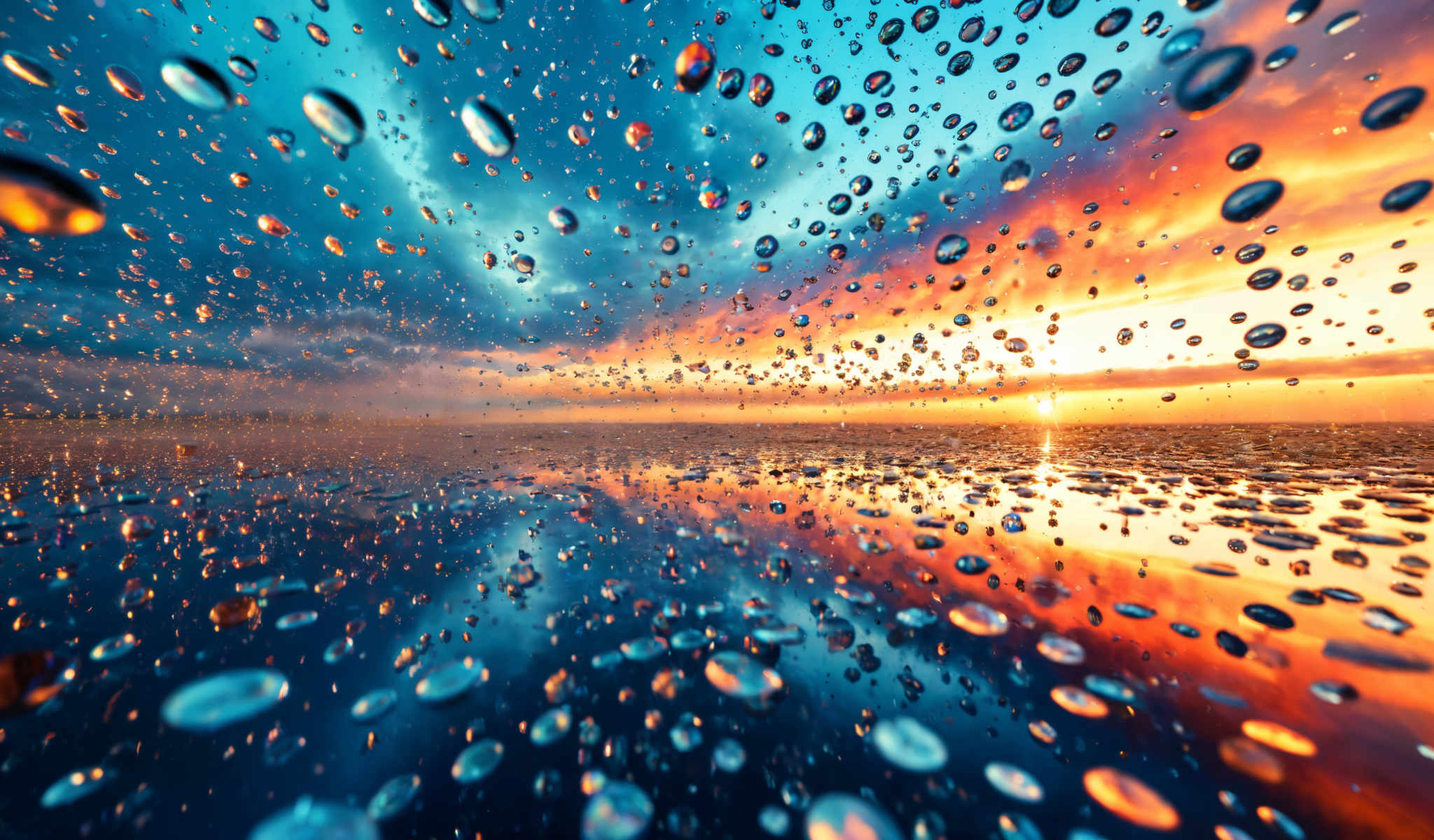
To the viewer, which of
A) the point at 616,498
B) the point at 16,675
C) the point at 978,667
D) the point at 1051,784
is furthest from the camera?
the point at 616,498

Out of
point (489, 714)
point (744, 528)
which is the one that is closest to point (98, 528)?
point (489, 714)

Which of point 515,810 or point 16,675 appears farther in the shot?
point 16,675

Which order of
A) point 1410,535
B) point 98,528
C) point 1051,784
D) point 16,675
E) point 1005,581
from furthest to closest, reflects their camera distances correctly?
point 98,528
point 1410,535
point 1005,581
point 16,675
point 1051,784

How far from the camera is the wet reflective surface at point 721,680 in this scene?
1398 millimetres

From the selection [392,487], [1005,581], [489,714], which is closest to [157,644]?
[489,714]

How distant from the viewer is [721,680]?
2080 mm

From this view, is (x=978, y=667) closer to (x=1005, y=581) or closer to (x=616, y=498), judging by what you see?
(x=1005, y=581)

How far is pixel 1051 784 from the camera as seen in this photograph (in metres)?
1.49

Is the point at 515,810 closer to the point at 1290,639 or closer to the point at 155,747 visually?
the point at 155,747

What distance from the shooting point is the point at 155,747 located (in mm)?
1579

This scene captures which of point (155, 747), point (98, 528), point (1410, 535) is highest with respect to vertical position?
point (98, 528)

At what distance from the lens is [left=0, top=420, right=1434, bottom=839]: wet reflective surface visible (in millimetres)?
1398

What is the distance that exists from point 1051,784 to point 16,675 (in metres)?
4.65

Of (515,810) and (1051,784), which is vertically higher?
(515,810)
